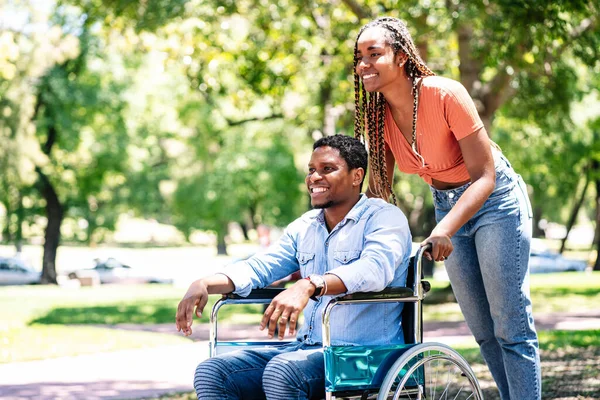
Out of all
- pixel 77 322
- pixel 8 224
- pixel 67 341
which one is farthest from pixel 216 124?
pixel 67 341

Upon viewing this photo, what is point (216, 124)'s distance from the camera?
110ft

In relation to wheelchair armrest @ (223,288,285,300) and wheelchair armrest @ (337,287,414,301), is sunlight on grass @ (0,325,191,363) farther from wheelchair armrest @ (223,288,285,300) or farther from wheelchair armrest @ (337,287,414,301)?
wheelchair armrest @ (337,287,414,301)

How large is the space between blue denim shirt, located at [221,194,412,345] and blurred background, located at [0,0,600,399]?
3.51m

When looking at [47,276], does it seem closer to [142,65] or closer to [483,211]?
[142,65]

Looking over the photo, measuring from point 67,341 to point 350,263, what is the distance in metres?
8.80

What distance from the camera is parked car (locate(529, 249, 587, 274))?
3691 cm

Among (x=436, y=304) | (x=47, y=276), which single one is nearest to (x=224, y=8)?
(x=436, y=304)

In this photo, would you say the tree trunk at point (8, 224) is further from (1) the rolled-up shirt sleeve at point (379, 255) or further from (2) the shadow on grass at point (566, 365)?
(1) the rolled-up shirt sleeve at point (379, 255)

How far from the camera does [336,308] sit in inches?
141

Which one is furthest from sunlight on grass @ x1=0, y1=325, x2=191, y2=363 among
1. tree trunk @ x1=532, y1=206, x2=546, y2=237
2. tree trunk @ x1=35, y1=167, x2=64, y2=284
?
tree trunk @ x1=532, y1=206, x2=546, y2=237

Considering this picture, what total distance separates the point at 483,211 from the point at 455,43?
1318cm

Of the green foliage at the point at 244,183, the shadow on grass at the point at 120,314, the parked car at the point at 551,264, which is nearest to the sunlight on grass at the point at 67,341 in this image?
the shadow on grass at the point at 120,314

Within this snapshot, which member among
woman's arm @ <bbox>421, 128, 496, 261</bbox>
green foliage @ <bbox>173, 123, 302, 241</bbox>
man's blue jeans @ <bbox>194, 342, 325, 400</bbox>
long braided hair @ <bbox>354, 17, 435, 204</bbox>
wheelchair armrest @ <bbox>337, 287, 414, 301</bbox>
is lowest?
man's blue jeans @ <bbox>194, 342, 325, 400</bbox>

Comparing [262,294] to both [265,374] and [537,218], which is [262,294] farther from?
[537,218]
